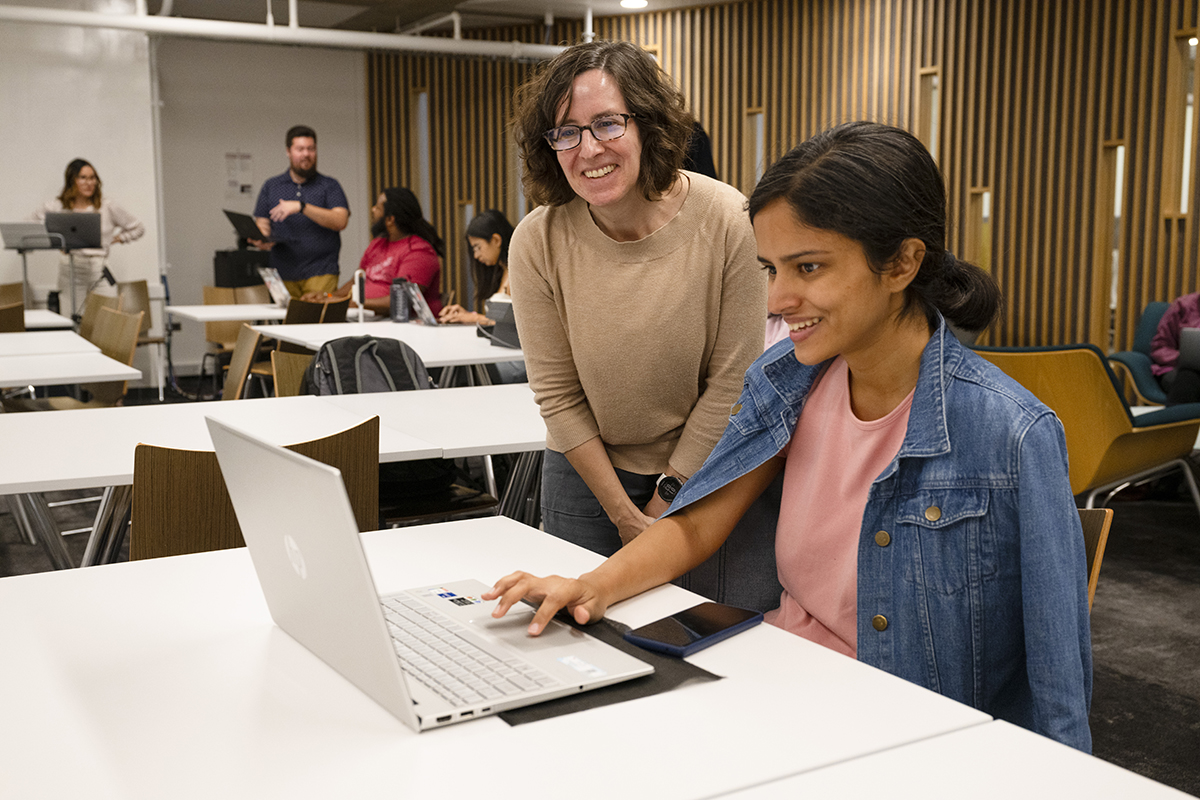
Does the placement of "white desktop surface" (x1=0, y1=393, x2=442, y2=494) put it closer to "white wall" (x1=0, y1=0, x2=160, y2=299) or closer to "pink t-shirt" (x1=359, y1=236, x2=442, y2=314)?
"pink t-shirt" (x1=359, y1=236, x2=442, y2=314)

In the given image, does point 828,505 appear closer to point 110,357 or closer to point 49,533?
point 49,533

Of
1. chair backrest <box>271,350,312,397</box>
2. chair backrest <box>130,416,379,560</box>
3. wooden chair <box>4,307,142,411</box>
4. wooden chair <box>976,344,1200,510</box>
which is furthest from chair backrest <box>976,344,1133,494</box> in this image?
wooden chair <box>4,307,142,411</box>

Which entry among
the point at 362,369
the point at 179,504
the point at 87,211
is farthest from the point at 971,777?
the point at 87,211

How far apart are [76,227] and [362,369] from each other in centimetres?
588

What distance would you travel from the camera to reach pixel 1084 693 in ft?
4.26

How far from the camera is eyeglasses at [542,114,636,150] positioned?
81.4 inches

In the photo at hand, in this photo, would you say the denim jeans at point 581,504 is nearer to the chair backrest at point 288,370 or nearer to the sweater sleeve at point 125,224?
the chair backrest at point 288,370

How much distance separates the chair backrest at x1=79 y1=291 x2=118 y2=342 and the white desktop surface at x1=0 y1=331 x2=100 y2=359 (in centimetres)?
52

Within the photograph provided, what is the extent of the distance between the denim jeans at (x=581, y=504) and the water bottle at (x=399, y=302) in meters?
3.96

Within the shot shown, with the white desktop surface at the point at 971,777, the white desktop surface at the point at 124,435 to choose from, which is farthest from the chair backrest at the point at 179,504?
the white desktop surface at the point at 971,777

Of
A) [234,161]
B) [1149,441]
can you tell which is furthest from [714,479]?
[234,161]

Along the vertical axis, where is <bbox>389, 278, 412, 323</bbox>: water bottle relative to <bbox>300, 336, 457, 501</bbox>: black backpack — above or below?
above

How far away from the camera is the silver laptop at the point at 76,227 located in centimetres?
829

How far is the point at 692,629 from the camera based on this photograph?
50.3 inches
